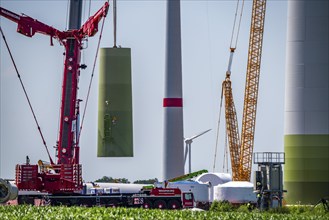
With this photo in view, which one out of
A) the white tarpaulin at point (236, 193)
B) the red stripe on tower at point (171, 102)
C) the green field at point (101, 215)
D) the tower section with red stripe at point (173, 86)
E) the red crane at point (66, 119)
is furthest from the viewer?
the red stripe on tower at point (171, 102)

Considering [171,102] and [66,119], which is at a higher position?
[171,102]

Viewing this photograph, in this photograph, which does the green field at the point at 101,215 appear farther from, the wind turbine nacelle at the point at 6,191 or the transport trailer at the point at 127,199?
the transport trailer at the point at 127,199

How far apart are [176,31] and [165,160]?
756 inches

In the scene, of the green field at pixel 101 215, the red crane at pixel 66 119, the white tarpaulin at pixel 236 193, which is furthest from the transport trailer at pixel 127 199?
the white tarpaulin at pixel 236 193

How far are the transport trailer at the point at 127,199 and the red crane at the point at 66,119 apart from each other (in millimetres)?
1090

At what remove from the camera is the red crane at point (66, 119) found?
9700 cm

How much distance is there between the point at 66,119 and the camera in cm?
9681

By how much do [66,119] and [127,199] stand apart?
12.9 metres

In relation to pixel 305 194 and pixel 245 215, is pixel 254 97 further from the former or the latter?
pixel 245 215

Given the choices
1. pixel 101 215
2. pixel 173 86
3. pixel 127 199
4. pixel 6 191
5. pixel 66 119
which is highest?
pixel 173 86

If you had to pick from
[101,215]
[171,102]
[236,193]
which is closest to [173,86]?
[171,102]

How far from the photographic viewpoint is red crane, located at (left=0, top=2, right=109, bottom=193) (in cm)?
9700

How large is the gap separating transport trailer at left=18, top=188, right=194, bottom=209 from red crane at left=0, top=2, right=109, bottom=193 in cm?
109

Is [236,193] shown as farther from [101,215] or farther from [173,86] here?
[101,215]
